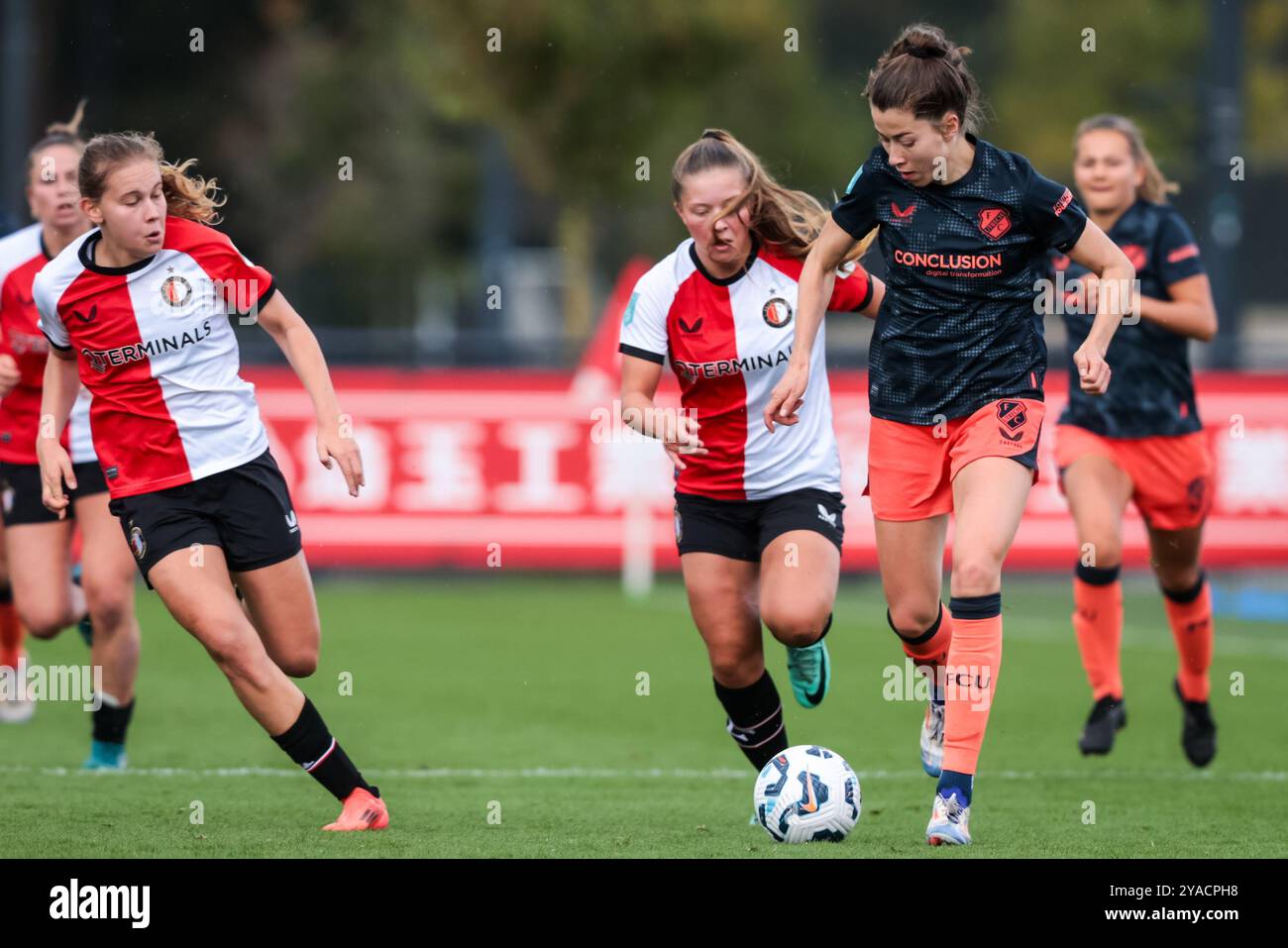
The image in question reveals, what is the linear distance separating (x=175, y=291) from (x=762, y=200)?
6.32 ft

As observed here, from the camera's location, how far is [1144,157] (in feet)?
27.2

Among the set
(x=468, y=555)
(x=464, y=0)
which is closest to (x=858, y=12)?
(x=464, y=0)

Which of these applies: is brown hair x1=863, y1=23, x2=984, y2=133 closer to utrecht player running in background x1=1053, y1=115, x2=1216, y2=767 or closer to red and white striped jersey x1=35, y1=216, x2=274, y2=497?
red and white striped jersey x1=35, y1=216, x2=274, y2=497

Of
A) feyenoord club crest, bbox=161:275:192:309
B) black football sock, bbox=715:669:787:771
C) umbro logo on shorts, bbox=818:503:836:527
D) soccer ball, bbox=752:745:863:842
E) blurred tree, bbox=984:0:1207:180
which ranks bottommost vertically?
soccer ball, bbox=752:745:863:842

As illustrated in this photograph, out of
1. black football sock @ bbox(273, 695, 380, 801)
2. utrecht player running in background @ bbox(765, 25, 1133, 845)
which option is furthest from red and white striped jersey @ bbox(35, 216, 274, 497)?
utrecht player running in background @ bbox(765, 25, 1133, 845)

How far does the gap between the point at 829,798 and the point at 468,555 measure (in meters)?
10.2

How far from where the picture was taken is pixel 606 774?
8.02m

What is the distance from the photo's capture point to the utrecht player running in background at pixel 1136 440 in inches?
323

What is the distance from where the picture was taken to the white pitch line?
7.82 meters

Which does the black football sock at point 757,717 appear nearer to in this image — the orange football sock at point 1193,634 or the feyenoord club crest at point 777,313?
the feyenoord club crest at point 777,313

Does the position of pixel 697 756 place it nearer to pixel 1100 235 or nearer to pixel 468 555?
pixel 1100 235

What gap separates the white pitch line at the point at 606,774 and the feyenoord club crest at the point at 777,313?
2.12 meters

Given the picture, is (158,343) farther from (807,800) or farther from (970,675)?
(970,675)

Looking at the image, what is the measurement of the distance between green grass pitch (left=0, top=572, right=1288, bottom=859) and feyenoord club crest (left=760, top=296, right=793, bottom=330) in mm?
1228
